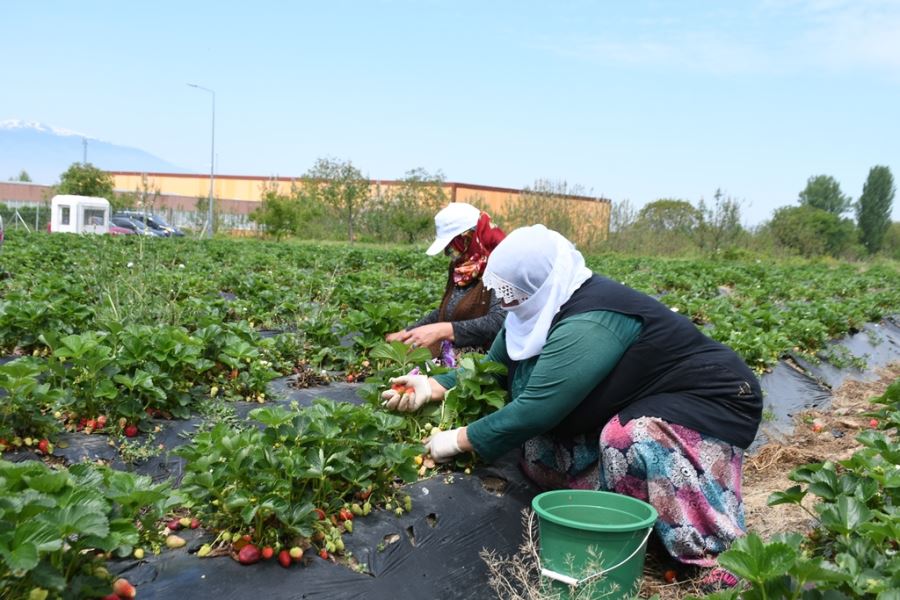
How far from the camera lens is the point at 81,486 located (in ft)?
6.13

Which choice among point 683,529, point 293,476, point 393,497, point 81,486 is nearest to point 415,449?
point 393,497

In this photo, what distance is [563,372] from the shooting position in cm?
266

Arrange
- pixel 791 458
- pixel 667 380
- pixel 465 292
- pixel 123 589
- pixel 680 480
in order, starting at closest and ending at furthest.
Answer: pixel 123 589
pixel 680 480
pixel 667 380
pixel 465 292
pixel 791 458

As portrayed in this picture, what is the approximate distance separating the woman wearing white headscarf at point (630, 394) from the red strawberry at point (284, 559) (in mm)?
800

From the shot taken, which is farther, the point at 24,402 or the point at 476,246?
the point at 476,246

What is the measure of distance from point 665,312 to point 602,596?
1.02 m

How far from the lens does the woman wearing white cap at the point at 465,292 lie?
389 centimetres

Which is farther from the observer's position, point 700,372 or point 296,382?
point 296,382

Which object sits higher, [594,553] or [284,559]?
[594,553]

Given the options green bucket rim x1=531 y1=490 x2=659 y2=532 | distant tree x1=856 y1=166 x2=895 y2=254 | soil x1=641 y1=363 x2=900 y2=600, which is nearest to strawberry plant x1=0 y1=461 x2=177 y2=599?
green bucket rim x1=531 y1=490 x2=659 y2=532

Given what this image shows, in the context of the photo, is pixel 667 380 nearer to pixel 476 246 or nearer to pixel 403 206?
pixel 476 246

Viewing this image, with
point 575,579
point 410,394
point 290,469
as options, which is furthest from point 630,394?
point 290,469

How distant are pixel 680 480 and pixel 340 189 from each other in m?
28.6

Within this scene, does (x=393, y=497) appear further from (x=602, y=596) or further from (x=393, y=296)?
(x=393, y=296)
